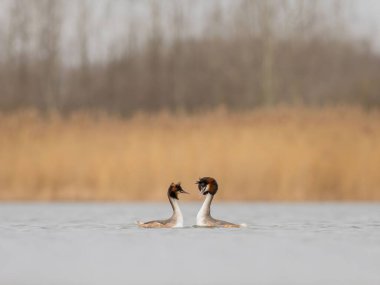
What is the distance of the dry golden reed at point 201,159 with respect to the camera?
56.1 feet

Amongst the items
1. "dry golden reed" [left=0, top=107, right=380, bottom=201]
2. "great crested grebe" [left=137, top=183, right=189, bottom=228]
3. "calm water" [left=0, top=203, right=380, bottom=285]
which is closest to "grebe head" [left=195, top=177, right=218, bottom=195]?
"great crested grebe" [left=137, top=183, right=189, bottom=228]

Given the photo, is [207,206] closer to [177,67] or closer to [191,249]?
[191,249]

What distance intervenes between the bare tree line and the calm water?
70.5 feet

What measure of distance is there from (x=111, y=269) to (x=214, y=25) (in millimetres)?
31607

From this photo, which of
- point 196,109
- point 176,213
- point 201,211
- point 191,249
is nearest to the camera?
point 191,249

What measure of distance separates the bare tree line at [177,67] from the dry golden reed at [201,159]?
16.4m

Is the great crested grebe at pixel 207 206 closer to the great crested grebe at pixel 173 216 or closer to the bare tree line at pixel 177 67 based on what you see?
the great crested grebe at pixel 173 216

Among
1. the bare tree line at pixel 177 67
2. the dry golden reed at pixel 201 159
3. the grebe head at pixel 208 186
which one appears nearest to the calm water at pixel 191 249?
the grebe head at pixel 208 186

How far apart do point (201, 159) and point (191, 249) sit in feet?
25.6

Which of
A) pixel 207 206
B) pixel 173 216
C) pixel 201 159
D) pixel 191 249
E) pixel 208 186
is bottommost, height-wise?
pixel 191 249

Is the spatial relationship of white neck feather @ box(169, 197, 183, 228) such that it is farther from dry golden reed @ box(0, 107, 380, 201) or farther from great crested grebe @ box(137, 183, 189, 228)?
dry golden reed @ box(0, 107, 380, 201)

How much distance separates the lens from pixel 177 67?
1470 inches

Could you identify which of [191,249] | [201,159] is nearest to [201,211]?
[191,249]

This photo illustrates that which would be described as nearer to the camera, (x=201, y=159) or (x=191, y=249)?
(x=191, y=249)
